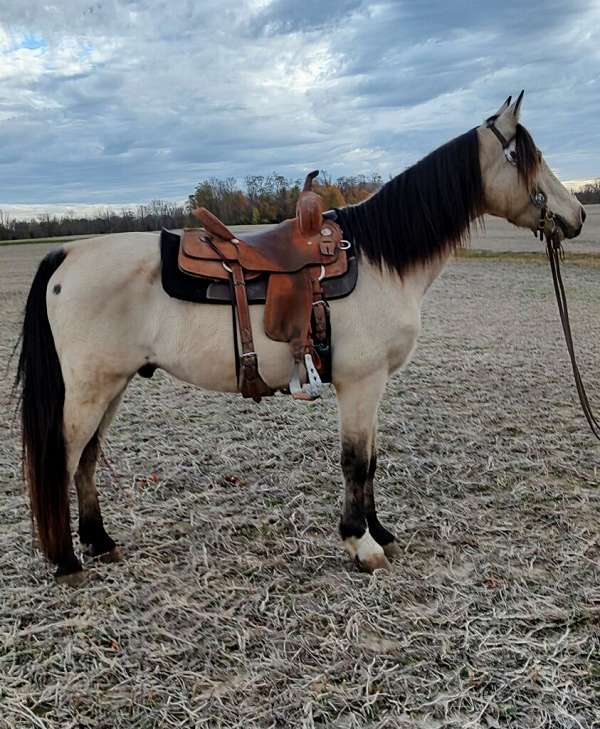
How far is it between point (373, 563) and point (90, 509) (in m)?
1.47

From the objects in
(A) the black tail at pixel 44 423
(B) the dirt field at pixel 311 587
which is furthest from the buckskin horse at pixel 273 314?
Result: (B) the dirt field at pixel 311 587

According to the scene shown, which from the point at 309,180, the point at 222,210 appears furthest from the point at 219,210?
the point at 309,180

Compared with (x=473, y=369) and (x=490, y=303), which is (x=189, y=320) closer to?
(x=473, y=369)

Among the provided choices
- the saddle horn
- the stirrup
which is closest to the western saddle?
the stirrup

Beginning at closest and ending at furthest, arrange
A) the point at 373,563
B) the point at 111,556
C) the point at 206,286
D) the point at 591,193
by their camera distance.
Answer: the point at 206,286
the point at 373,563
the point at 111,556
the point at 591,193

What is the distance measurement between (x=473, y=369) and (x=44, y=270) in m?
5.13

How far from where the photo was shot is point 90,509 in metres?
2.94

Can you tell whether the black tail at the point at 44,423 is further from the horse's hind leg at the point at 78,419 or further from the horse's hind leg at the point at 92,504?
the horse's hind leg at the point at 92,504

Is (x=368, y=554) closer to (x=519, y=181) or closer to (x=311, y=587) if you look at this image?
(x=311, y=587)

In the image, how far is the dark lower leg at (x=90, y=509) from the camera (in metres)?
2.91

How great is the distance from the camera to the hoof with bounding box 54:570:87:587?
2.69m

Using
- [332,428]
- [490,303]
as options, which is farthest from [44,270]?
[490,303]

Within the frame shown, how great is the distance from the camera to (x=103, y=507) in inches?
137

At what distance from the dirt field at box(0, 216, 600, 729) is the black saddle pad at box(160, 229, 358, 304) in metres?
1.34
